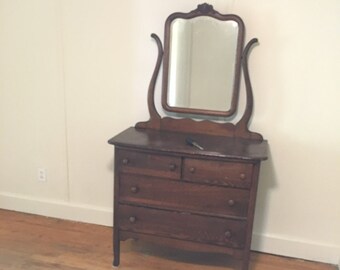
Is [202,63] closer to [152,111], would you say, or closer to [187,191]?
[152,111]

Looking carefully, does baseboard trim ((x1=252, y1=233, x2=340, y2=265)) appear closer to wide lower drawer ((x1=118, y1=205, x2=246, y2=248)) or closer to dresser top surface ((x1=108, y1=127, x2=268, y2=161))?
wide lower drawer ((x1=118, y1=205, x2=246, y2=248))

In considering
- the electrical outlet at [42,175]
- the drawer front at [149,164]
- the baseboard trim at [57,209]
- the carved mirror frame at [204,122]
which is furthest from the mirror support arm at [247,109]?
the electrical outlet at [42,175]

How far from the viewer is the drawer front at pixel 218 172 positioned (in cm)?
194

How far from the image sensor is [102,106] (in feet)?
8.32

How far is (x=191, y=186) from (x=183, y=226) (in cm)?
25

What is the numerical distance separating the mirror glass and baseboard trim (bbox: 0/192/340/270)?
994 mm

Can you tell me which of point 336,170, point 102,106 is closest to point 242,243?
point 336,170

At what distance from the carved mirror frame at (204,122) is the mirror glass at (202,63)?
67mm

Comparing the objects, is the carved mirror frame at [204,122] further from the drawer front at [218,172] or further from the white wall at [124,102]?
the drawer front at [218,172]

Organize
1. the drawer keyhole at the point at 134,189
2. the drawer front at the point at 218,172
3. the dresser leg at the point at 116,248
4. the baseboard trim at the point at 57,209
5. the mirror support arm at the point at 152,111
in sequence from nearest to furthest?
1. the drawer front at the point at 218,172
2. the drawer keyhole at the point at 134,189
3. the dresser leg at the point at 116,248
4. the mirror support arm at the point at 152,111
5. the baseboard trim at the point at 57,209

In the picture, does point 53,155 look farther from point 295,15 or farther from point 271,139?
point 295,15

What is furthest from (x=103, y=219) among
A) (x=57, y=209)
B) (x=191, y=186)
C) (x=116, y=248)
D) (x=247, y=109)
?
(x=247, y=109)

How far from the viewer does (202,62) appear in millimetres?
2244

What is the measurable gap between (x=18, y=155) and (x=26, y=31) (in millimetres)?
961
